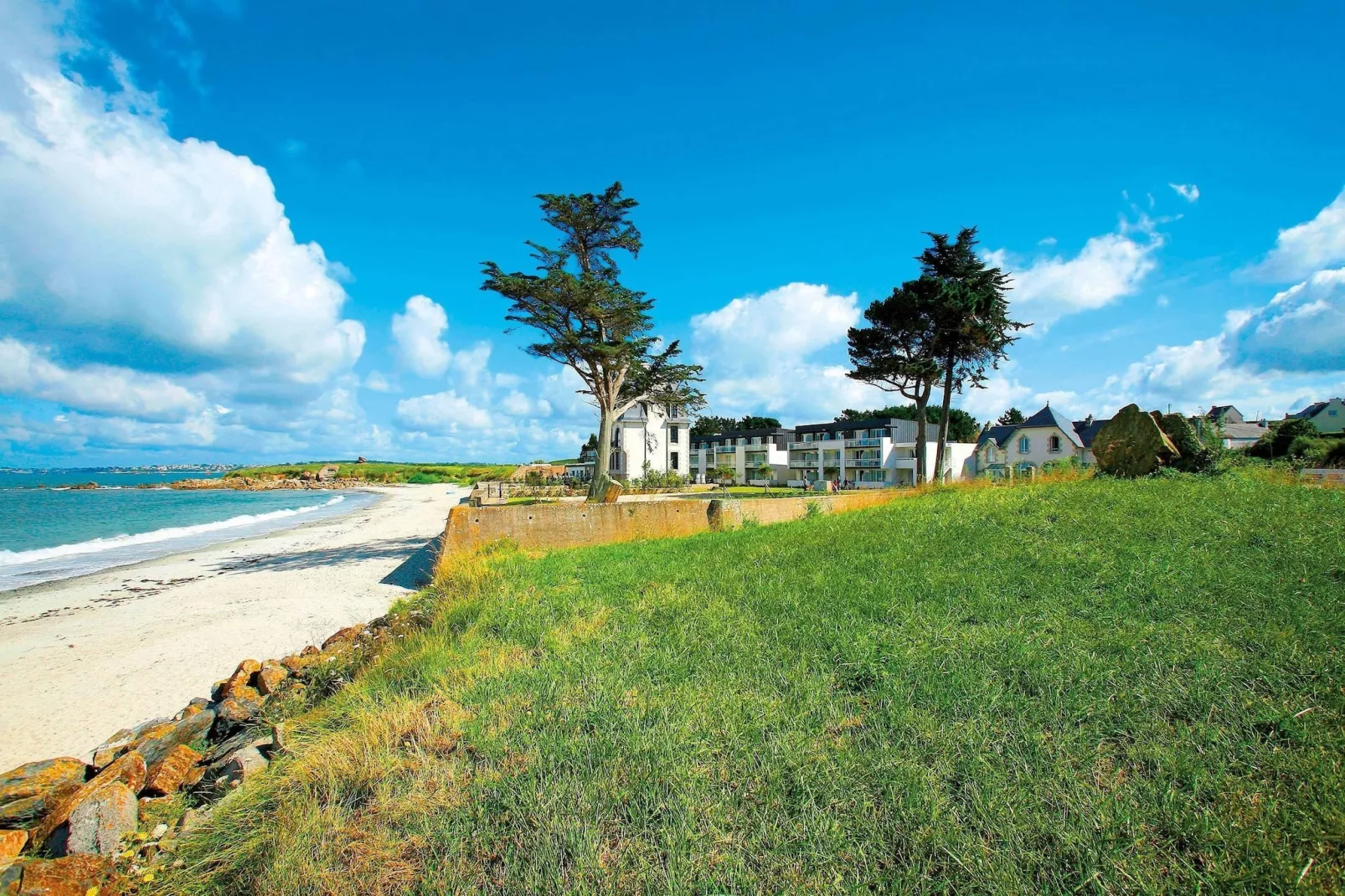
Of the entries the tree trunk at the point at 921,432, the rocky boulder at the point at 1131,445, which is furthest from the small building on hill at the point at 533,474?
the rocky boulder at the point at 1131,445

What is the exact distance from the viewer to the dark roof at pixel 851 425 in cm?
5931

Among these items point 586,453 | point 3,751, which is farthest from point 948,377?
point 586,453

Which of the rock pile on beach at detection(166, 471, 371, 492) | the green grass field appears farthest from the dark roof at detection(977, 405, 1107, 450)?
the rock pile on beach at detection(166, 471, 371, 492)

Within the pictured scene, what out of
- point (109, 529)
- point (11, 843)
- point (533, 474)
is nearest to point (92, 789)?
point (11, 843)

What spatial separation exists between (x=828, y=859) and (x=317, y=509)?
5581cm

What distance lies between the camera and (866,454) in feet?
196

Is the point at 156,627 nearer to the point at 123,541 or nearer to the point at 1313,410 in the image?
the point at 123,541

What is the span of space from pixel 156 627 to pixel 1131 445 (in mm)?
22654

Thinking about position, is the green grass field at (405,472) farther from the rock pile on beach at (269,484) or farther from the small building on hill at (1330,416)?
the small building on hill at (1330,416)

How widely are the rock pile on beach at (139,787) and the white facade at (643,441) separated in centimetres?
4499

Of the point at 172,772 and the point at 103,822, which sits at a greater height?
the point at 103,822

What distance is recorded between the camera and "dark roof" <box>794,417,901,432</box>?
59312 mm

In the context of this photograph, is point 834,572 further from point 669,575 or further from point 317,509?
point 317,509

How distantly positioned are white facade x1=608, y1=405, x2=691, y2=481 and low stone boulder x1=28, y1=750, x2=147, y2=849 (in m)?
46.6
